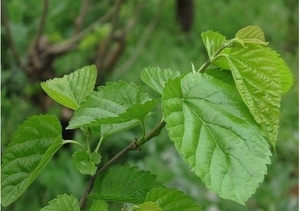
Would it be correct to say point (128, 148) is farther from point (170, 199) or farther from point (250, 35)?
point (250, 35)

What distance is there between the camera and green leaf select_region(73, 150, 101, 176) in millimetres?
846

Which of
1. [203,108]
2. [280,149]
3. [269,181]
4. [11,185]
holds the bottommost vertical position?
[280,149]

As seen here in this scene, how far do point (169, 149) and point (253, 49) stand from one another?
2.55 meters

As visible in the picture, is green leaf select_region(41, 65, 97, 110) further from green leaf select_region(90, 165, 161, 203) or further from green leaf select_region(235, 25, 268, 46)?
green leaf select_region(235, 25, 268, 46)

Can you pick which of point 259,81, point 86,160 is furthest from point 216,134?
point 86,160

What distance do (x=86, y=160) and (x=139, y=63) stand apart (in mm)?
3460

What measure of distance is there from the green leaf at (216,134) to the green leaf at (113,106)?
0.14 ft

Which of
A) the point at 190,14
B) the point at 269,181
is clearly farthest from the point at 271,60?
the point at 190,14

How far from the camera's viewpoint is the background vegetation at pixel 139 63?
276 cm

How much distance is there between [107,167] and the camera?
87cm

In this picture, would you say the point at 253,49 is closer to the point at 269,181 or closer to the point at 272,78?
the point at 272,78

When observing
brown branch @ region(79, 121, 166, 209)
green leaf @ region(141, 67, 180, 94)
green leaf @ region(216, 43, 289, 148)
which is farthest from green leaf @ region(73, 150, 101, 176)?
green leaf @ region(216, 43, 289, 148)

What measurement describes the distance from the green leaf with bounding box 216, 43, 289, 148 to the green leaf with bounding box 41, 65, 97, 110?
0.22 meters

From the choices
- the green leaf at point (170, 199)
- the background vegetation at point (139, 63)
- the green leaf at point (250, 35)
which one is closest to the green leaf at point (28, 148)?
the green leaf at point (170, 199)
